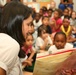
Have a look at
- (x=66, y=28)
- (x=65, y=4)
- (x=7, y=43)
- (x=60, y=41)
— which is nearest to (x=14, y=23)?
(x=7, y=43)

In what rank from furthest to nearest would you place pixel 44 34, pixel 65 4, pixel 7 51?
pixel 65 4
pixel 44 34
pixel 7 51

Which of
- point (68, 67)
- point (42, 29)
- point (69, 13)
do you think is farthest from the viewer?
point (69, 13)

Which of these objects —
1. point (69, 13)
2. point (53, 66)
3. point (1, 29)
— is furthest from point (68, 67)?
point (69, 13)

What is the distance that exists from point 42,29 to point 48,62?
215cm

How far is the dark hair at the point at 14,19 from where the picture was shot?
90cm

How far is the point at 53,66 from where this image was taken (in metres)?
0.78

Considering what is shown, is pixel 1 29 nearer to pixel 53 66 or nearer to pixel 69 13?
pixel 53 66

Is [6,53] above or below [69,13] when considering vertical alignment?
above

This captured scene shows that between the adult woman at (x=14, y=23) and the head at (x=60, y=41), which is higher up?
the adult woman at (x=14, y=23)

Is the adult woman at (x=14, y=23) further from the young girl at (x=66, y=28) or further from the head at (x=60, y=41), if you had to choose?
the young girl at (x=66, y=28)

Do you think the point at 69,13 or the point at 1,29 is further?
the point at 69,13

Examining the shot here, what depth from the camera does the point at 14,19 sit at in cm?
90

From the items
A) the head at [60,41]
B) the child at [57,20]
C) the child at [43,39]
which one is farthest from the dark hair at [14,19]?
the child at [57,20]

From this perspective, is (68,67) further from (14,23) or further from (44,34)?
(44,34)
